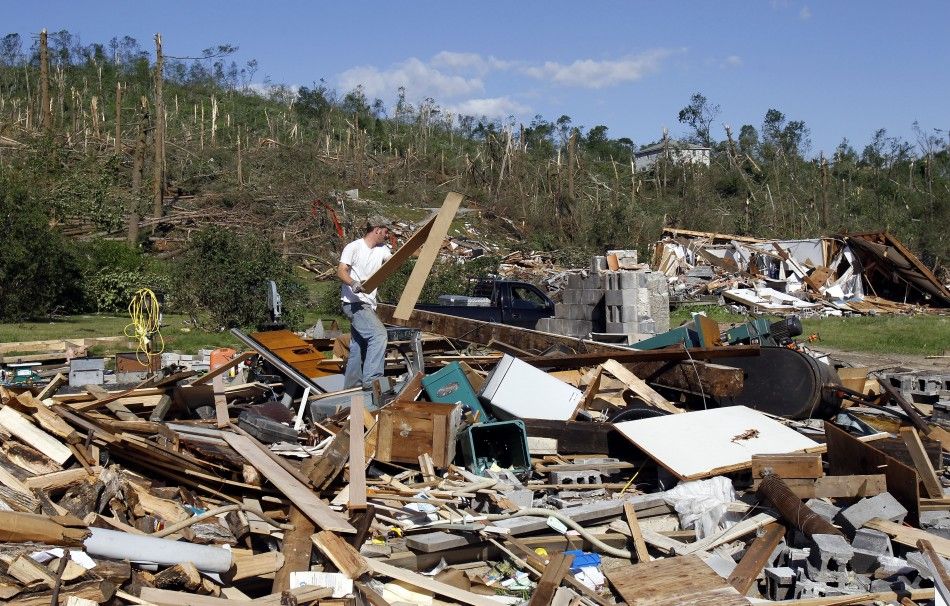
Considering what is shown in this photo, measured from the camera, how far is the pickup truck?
600 inches

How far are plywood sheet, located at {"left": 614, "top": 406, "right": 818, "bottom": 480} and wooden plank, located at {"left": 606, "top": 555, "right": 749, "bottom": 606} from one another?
131 cm

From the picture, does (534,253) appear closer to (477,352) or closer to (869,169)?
(477,352)

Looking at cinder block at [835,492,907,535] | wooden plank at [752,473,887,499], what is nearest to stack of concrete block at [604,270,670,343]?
wooden plank at [752,473,887,499]

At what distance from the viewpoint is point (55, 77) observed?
1863 inches

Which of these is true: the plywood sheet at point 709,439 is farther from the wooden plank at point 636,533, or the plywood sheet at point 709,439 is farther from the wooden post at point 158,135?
the wooden post at point 158,135

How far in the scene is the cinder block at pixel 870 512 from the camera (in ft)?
19.1

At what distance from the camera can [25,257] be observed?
17.7 meters

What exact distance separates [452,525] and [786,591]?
1.99 metres

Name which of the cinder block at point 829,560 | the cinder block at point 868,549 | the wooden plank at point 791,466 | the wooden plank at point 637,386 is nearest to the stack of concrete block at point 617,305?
the wooden plank at point 637,386

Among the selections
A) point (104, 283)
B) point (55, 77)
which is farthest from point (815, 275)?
point (55, 77)

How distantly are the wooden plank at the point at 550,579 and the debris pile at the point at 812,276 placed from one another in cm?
2035

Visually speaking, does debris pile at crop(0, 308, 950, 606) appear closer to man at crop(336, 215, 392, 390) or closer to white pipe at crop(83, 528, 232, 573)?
white pipe at crop(83, 528, 232, 573)

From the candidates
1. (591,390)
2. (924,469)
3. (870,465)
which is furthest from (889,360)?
(870,465)

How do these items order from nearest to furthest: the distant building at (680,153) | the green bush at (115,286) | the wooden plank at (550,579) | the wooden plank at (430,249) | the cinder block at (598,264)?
the wooden plank at (550,579), the wooden plank at (430,249), the cinder block at (598,264), the green bush at (115,286), the distant building at (680,153)
